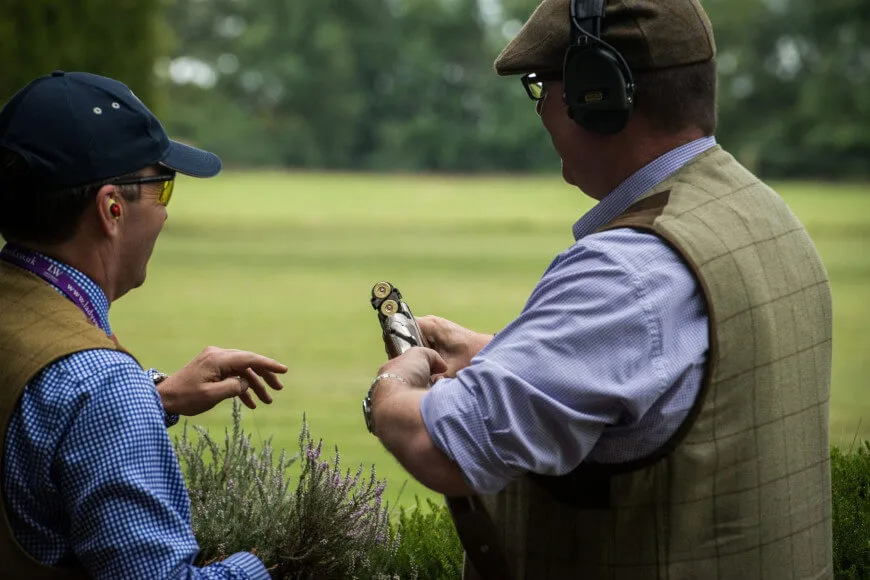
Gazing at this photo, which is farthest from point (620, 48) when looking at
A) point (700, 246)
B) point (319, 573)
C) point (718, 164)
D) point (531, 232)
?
point (531, 232)

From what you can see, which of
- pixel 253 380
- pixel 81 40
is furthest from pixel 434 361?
pixel 81 40

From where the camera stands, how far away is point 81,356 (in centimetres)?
185

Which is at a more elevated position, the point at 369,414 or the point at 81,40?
the point at 81,40

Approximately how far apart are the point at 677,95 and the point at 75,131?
1031 mm

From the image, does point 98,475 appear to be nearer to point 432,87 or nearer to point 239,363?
point 239,363

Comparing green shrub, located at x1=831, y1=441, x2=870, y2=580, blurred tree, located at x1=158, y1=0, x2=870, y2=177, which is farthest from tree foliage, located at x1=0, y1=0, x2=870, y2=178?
green shrub, located at x1=831, y1=441, x2=870, y2=580

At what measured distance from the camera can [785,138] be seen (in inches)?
2047

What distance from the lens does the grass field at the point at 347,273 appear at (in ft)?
37.2

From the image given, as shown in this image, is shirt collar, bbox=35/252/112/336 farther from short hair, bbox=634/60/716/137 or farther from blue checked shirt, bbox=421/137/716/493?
short hair, bbox=634/60/716/137

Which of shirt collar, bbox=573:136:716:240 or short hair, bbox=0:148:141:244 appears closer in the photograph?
short hair, bbox=0:148:141:244

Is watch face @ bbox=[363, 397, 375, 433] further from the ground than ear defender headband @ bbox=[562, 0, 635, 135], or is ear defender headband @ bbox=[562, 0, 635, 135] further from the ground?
ear defender headband @ bbox=[562, 0, 635, 135]

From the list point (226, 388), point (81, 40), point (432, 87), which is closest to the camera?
point (226, 388)

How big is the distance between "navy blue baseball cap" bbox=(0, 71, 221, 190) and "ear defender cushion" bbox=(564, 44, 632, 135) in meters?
0.74

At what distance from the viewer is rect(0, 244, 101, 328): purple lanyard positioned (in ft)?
6.54
